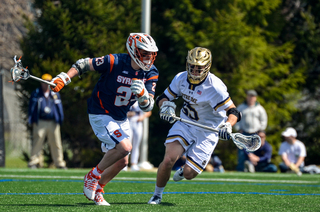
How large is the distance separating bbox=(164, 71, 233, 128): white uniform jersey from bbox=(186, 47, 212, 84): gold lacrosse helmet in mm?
A: 124

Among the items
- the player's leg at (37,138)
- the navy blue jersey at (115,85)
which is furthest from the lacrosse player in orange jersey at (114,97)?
the player's leg at (37,138)

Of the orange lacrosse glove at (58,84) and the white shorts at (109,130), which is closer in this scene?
the orange lacrosse glove at (58,84)

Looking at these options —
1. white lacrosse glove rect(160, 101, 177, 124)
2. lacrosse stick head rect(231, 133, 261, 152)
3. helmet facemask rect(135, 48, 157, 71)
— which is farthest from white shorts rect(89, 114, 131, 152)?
lacrosse stick head rect(231, 133, 261, 152)

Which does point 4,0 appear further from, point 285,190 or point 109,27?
point 285,190

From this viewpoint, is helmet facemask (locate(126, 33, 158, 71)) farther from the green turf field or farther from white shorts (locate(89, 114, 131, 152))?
the green turf field

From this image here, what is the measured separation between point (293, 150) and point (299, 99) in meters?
4.10

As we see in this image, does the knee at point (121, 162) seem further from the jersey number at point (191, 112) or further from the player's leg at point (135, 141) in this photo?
the player's leg at point (135, 141)

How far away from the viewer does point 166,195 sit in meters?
6.04

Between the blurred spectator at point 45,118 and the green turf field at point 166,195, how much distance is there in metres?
2.09

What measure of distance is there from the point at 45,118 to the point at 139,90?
19.7ft

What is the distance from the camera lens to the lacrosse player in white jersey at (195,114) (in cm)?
524

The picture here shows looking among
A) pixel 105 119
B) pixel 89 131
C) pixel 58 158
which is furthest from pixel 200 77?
pixel 89 131

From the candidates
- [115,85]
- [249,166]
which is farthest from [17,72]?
[249,166]

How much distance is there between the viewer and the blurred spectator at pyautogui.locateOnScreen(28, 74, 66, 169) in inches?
399
